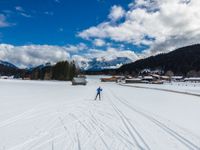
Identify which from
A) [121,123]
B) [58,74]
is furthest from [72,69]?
[121,123]

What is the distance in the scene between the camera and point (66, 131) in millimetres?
9273

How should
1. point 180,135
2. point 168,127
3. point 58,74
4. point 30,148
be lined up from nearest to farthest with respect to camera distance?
point 30,148
point 180,135
point 168,127
point 58,74

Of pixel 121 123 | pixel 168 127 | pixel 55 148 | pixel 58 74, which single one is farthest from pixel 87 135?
pixel 58 74

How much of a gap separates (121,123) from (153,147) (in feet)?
12.8

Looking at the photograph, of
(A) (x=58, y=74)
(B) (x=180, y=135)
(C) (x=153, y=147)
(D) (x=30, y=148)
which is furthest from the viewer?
(A) (x=58, y=74)

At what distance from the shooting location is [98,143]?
7.70 m

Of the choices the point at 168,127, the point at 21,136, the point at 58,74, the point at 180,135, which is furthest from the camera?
the point at 58,74

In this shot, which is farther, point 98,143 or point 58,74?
point 58,74

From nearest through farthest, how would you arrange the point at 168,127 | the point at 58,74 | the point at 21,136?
the point at 21,136 → the point at 168,127 → the point at 58,74

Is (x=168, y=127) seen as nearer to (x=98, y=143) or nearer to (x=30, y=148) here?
(x=98, y=143)

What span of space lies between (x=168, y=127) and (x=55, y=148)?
17.0 feet

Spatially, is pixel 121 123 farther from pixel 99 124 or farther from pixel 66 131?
pixel 66 131

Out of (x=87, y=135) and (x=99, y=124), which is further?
(x=99, y=124)

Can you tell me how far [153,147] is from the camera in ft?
24.5
